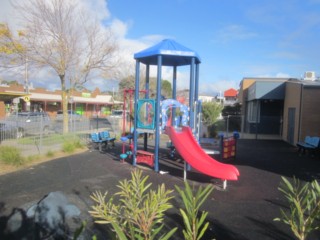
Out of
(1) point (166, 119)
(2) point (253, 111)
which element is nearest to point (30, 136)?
(1) point (166, 119)

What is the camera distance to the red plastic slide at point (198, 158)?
25.0 feet

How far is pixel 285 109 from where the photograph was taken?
68.0 ft

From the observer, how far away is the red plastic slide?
7617 millimetres

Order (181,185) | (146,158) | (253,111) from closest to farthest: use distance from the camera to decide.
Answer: (181,185) → (146,158) → (253,111)

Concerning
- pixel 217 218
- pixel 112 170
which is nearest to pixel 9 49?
pixel 112 170

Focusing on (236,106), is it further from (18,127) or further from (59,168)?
(59,168)

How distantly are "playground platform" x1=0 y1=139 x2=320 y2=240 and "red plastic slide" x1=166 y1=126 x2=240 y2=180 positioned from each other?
46 centimetres

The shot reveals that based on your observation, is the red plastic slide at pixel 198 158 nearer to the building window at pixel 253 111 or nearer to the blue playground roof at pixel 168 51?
the blue playground roof at pixel 168 51

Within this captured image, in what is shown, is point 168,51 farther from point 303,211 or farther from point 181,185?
point 303,211

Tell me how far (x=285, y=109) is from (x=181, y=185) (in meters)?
15.4

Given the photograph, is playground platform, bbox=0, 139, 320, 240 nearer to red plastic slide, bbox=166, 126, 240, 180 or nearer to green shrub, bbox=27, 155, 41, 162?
red plastic slide, bbox=166, 126, 240, 180

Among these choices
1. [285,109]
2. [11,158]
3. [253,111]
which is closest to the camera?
[11,158]

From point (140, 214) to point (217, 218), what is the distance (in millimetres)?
4009

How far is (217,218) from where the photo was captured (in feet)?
18.4
